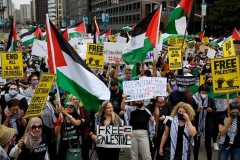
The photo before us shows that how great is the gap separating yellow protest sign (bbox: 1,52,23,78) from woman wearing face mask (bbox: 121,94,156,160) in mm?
2941

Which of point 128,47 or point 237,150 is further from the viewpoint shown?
point 128,47

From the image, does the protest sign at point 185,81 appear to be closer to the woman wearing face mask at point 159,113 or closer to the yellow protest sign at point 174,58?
the woman wearing face mask at point 159,113

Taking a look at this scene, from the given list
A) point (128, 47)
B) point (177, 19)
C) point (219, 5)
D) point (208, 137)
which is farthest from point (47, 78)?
point (219, 5)

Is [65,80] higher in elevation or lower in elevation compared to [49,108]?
higher

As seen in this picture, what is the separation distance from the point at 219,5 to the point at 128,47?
4369 cm

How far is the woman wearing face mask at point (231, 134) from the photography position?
5438 mm

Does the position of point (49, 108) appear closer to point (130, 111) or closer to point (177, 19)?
point (130, 111)

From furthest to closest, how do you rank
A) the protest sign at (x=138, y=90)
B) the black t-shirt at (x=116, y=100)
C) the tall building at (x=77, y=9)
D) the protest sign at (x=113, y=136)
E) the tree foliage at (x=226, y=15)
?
the tall building at (x=77, y=9) < the tree foliage at (x=226, y=15) < the black t-shirt at (x=116, y=100) < the protest sign at (x=138, y=90) < the protest sign at (x=113, y=136)

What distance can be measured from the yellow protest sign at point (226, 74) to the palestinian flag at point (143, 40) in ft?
10.2

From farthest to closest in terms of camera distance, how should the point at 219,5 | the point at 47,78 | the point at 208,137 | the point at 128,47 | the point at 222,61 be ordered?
the point at 219,5, the point at 128,47, the point at 208,137, the point at 222,61, the point at 47,78

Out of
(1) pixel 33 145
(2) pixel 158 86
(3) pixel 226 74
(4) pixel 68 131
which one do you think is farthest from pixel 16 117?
(3) pixel 226 74

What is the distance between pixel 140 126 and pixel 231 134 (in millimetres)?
1496

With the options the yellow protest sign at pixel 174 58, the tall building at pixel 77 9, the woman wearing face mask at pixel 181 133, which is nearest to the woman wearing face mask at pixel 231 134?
the woman wearing face mask at pixel 181 133

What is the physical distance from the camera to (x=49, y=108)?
19.9 feet
